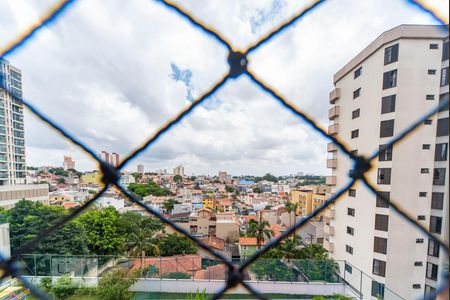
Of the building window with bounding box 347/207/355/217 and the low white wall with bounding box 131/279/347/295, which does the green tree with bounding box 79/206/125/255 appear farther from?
the building window with bounding box 347/207/355/217

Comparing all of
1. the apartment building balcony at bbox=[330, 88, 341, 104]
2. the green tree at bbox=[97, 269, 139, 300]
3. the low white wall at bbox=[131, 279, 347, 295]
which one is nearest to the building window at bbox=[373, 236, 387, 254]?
the low white wall at bbox=[131, 279, 347, 295]

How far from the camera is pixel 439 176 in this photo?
234 inches

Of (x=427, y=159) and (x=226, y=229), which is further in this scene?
(x=226, y=229)

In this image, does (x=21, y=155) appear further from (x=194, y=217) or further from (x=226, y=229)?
(x=226, y=229)

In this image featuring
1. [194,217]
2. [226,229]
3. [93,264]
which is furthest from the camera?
[194,217]

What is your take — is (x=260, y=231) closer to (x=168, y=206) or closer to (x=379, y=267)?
(x=379, y=267)

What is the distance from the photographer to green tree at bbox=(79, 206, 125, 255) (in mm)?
10086

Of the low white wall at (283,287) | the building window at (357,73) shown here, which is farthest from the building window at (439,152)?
the low white wall at (283,287)

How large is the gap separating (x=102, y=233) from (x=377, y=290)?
37.2 feet

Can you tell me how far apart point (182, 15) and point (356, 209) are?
335 inches

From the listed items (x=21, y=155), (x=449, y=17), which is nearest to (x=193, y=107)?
(x=449, y=17)

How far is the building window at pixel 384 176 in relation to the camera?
6285 millimetres

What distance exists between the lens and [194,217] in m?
16.9

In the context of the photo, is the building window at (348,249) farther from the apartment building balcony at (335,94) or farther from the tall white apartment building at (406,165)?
the apartment building balcony at (335,94)
